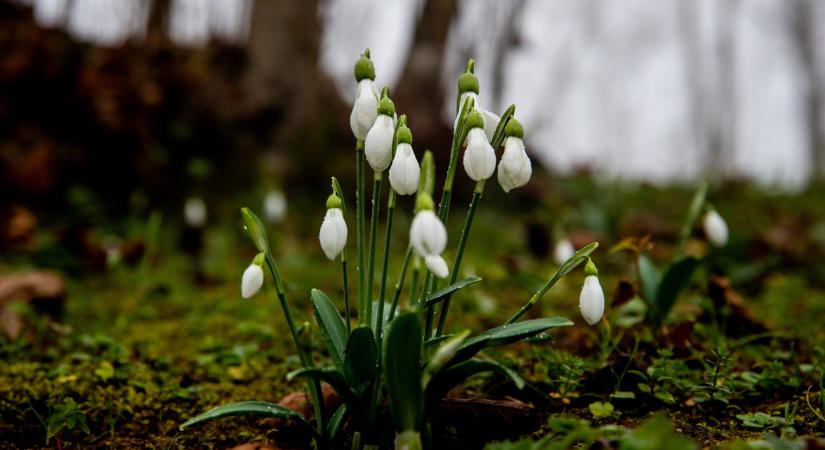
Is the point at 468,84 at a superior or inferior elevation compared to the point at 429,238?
superior

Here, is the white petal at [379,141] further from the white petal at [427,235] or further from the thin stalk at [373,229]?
the white petal at [427,235]

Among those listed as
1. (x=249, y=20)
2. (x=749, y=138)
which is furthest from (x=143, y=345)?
(x=749, y=138)

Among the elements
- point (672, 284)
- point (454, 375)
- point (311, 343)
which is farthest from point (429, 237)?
point (672, 284)

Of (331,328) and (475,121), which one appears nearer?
(475,121)

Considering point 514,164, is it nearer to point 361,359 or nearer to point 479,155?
point 479,155

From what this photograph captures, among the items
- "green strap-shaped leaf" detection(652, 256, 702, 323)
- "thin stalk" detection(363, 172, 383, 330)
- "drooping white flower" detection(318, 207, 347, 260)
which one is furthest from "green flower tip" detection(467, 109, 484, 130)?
"green strap-shaped leaf" detection(652, 256, 702, 323)

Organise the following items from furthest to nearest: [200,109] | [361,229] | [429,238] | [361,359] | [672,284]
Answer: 1. [200,109]
2. [672,284]
3. [361,229]
4. [361,359]
5. [429,238]

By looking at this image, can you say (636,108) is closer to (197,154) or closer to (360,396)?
(197,154)
